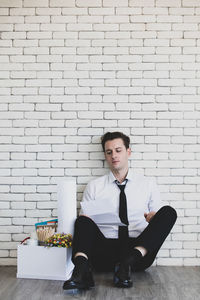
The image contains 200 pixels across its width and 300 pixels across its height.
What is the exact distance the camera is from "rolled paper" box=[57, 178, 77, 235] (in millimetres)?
2713

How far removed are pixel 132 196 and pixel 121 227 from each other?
1.03 feet

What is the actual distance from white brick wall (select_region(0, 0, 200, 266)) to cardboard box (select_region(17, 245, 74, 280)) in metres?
0.53

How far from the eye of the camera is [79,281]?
2219 millimetres

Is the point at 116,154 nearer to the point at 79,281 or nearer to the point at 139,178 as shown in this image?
the point at 139,178

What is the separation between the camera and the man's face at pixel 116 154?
2.91 metres

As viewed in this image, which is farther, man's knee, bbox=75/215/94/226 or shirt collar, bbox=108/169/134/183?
shirt collar, bbox=108/169/134/183

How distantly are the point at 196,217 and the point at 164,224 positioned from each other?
76cm

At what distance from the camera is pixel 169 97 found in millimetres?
3156

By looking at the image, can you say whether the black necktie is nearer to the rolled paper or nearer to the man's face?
the man's face

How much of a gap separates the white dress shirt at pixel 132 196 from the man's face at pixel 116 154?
0.12 meters

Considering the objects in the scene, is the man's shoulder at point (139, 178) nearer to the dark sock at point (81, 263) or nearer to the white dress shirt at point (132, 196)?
the white dress shirt at point (132, 196)

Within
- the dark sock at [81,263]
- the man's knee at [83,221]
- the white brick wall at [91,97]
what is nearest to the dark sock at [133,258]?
the dark sock at [81,263]

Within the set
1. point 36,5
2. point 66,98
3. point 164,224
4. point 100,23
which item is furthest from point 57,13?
point 164,224

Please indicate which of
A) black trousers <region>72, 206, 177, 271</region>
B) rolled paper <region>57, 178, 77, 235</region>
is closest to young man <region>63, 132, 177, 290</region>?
black trousers <region>72, 206, 177, 271</region>
